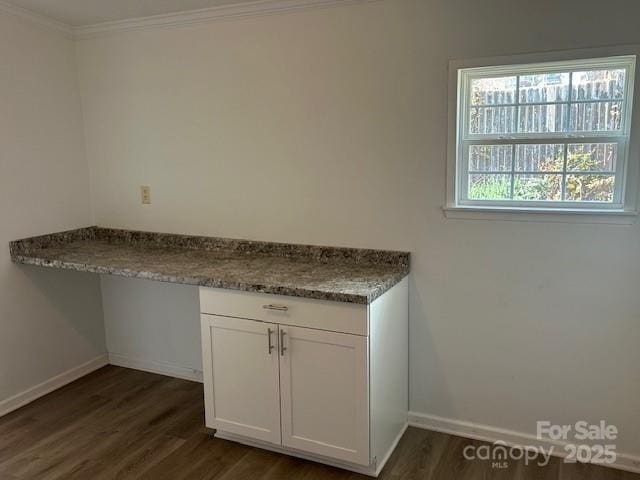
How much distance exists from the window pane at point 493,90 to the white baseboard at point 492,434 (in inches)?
63.3

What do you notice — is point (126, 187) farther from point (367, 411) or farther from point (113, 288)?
point (367, 411)

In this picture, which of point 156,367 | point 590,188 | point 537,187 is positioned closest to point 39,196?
point 156,367

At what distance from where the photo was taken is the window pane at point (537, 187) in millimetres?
2482

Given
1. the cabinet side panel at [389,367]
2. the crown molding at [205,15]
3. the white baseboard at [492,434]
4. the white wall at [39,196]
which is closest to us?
the cabinet side panel at [389,367]

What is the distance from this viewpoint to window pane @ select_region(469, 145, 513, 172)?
2557 millimetres

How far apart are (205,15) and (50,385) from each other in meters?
2.40

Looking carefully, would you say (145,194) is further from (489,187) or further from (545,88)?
(545,88)

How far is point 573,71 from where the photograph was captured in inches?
93.1

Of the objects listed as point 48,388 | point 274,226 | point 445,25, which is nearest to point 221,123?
point 274,226

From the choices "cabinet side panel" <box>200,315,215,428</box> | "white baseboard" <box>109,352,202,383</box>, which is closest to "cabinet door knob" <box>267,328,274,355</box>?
"cabinet side panel" <box>200,315,215,428</box>

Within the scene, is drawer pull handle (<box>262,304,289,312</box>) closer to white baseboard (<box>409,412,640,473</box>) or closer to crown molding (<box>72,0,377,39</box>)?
white baseboard (<box>409,412,640,473</box>)

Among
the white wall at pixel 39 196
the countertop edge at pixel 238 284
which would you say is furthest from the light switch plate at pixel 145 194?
the countertop edge at pixel 238 284

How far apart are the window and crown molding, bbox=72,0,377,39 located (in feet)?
2.63

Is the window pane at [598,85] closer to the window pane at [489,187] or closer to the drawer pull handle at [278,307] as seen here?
the window pane at [489,187]
